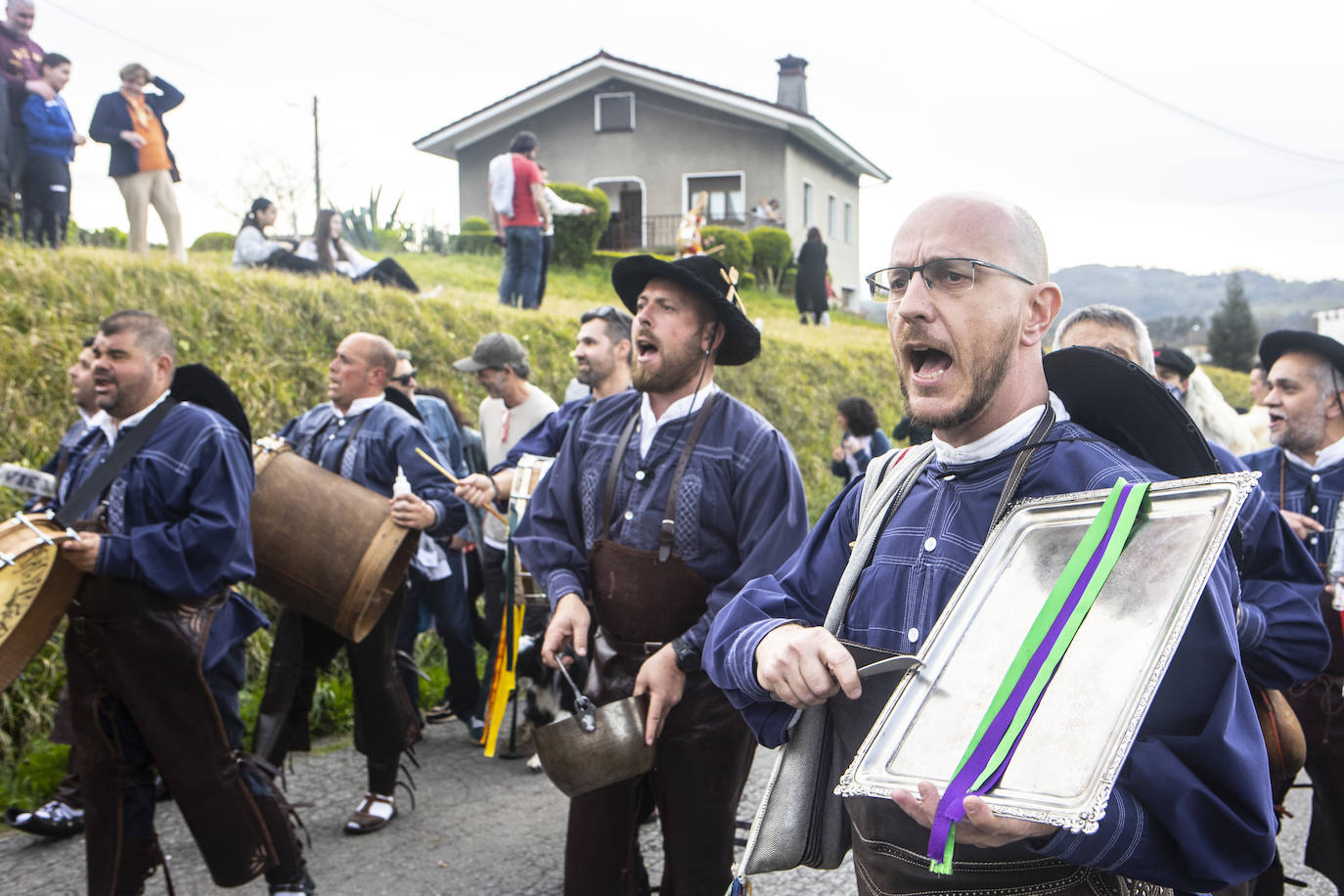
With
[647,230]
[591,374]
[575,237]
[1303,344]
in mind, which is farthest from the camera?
[647,230]

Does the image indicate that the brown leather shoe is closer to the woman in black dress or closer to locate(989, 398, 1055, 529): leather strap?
locate(989, 398, 1055, 529): leather strap

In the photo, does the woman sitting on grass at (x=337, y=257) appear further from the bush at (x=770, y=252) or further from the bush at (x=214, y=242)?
the bush at (x=770, y=252)

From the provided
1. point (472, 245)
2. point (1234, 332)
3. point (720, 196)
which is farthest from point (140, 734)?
point (1234, 332)

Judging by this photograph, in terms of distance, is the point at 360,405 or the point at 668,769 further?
the point at 360,405

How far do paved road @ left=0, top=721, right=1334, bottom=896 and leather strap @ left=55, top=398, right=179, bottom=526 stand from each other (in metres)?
1.60

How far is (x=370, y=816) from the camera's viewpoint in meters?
4.97

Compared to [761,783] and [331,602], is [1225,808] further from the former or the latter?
[761,783]

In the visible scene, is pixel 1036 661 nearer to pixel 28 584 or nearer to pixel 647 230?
pixel 28 584

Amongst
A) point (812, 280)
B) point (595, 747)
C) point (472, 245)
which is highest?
point (472, 245)

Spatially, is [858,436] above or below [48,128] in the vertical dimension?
below

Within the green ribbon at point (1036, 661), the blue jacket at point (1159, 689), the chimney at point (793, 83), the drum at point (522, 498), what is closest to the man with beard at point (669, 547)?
the blue jacket at point (1159, 689)

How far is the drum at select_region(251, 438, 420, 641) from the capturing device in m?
4.72

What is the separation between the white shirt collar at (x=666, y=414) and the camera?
11.6 ft

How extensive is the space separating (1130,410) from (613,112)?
33.1 metres
